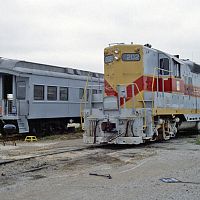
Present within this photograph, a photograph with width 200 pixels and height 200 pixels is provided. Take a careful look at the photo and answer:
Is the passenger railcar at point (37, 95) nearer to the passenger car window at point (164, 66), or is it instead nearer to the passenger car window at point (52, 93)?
the passenger car window at point (52, 93)

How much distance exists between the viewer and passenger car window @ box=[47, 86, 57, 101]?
1897cm

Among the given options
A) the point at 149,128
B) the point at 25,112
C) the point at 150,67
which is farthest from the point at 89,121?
the point at 25,112

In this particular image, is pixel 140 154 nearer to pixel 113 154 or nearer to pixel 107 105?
pixel 113 154

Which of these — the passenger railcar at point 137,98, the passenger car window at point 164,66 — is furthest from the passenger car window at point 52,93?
the passenger car window at point 164,66

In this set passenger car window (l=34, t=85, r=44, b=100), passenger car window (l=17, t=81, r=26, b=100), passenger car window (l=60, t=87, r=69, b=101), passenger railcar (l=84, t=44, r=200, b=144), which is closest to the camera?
passenger railcar (l=84, t=44, r=200, b=144)

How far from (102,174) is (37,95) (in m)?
11.0

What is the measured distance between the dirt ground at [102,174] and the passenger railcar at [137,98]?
1288mm

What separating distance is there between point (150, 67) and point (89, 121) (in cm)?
325

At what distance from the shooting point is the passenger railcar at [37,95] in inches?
693

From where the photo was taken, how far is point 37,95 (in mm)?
18281

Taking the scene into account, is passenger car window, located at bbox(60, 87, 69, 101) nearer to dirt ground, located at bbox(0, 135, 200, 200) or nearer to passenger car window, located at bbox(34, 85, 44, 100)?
passenger car window, located at bbox(34, 85, 44, 100)

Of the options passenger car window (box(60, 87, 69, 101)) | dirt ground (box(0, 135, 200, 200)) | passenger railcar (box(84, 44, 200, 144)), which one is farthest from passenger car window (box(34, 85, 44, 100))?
dirt ground (box(0, 135, 200, 200))

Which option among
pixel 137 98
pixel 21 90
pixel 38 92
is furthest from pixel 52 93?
pixel 137 98

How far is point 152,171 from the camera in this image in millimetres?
8297
